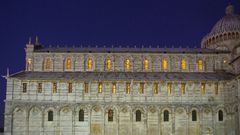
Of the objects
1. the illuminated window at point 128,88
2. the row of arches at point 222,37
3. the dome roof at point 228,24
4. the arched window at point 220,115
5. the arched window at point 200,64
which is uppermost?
the dome roof at point 228,24

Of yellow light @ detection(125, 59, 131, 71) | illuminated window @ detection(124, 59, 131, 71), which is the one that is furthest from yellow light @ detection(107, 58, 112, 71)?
yellow light @ detection(125, 59, 131, 71)

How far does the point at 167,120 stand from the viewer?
53.9 m

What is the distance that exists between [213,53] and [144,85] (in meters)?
14.2

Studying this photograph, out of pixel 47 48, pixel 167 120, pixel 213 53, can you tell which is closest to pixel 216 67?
pixel 213 53

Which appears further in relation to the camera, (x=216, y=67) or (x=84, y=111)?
(x=216, y=67)

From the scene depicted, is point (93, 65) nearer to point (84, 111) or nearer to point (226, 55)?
point (84, 111)

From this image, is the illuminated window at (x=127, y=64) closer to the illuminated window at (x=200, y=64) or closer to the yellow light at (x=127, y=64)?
the yellow light at (x=127, y=64)

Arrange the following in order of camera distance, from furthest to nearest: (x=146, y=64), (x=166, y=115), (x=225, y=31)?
(x=225, y=31) → (x=146, y=64) → (x=166, y=115)

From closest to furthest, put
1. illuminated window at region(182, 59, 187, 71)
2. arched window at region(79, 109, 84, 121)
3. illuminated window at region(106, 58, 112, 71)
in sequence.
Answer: arched window at region(79, 109, 84, 121)
illuminated window at region(106, 58, 112, 71)
illuminated window at region(182, 59, 187, 71)

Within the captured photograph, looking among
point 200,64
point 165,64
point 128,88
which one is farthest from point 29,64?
point 200,64

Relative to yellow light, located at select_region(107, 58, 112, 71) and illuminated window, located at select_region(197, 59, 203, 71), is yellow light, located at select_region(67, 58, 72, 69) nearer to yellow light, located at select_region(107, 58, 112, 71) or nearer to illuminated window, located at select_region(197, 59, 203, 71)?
yellow light, located at select_region(107, 58, 112, 71)

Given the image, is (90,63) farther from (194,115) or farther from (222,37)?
(222,37)

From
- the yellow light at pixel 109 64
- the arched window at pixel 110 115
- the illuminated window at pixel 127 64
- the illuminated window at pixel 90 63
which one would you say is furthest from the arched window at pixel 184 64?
the illuminated window at pixel 90 63

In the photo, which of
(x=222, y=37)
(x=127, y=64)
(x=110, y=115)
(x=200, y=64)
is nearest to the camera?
(x=110, y=115)
